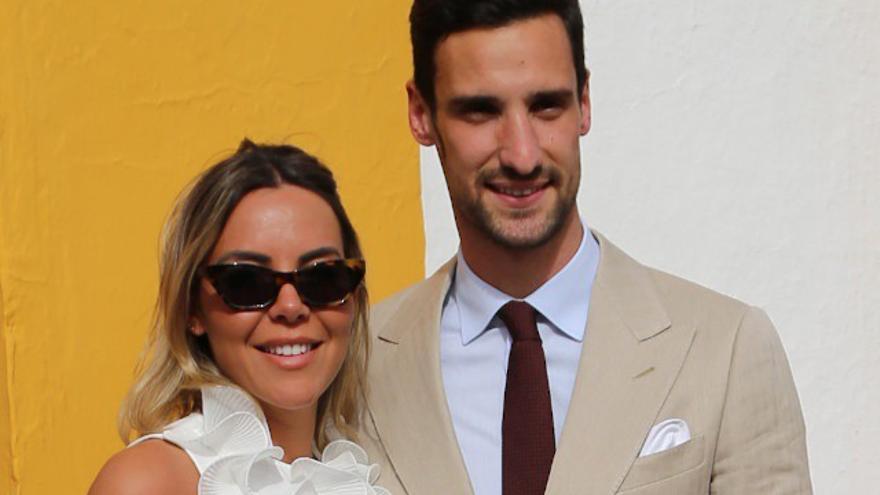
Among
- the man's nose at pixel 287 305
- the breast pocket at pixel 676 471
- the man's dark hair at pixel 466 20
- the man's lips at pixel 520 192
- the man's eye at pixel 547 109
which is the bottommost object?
the breast pocket at pixel 676 471

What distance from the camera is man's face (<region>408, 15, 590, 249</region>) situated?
3170 mm

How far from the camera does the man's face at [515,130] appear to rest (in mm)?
3170

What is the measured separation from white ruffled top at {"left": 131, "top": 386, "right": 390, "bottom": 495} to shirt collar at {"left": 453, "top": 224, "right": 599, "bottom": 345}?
365mm

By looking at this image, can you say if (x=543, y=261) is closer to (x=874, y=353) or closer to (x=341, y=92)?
(x=341, y=92)

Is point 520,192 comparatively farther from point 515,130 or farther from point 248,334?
point 248,334

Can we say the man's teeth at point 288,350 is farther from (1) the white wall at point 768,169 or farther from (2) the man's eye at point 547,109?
(1) the white wall at point 768,169

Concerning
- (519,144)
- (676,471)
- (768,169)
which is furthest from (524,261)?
(768,169)

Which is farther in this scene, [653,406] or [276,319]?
[653,406]

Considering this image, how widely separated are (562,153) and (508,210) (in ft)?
0.45

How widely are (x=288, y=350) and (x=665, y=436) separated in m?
0.66

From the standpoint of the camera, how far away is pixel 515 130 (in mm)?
3160

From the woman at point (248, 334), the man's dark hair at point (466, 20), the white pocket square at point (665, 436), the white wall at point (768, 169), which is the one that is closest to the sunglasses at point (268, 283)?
the woman at point (248, 334)

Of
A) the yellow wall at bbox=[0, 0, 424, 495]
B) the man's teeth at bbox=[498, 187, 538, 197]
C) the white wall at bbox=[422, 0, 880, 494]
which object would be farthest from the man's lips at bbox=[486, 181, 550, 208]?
the white wall at bbox=[422, 0, 880, 494]

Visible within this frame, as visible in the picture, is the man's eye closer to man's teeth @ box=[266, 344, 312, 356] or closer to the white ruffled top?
man's teeth @ box=[266, 344, 312, 356]
